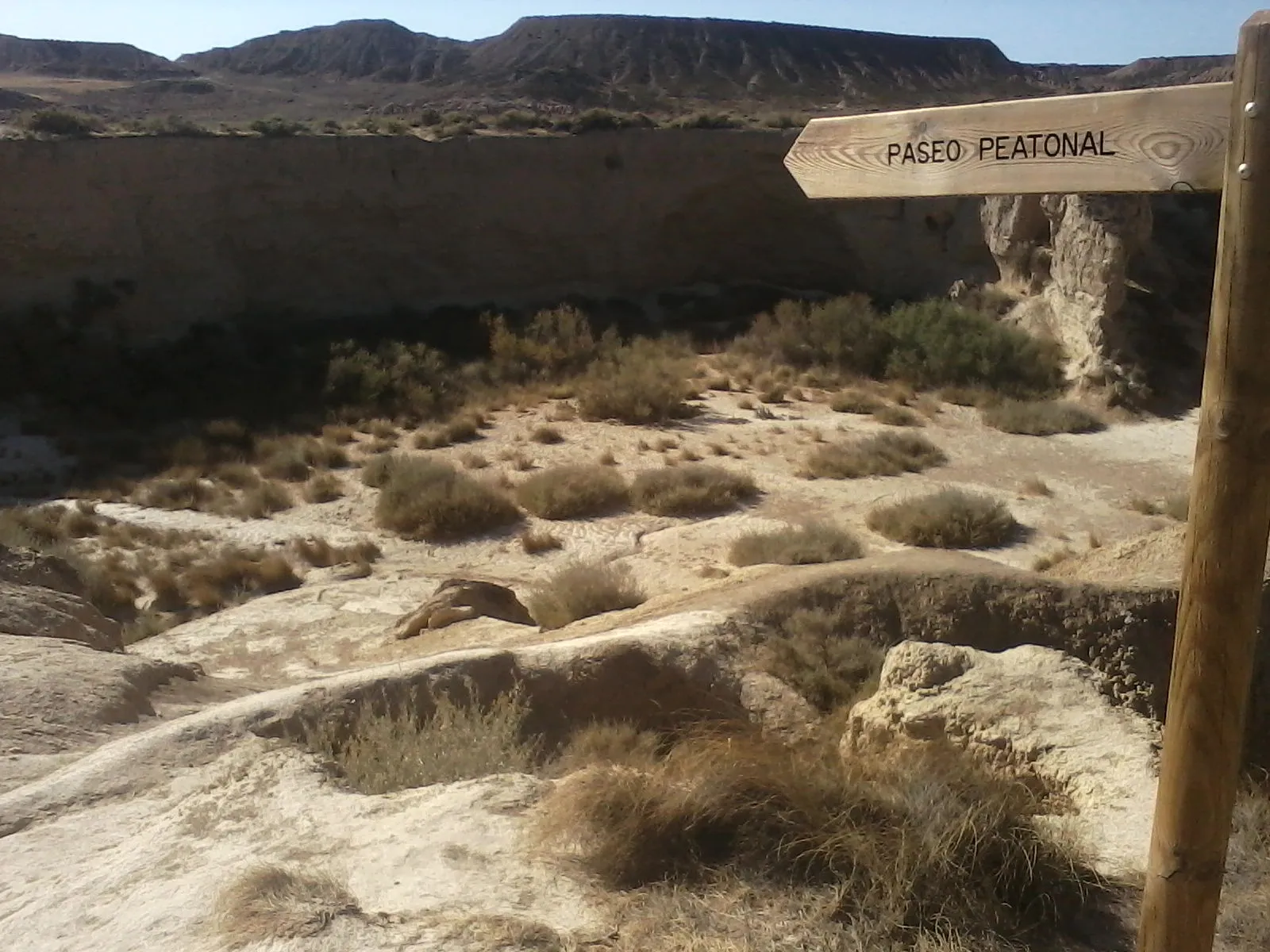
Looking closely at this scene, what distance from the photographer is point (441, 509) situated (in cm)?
1073

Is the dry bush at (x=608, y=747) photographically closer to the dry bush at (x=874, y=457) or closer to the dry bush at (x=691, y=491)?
the dry bush at (x=691, y=491)

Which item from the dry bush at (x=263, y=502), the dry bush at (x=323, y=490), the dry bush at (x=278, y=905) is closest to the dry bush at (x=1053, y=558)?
the dry bush at (x=278, y=905)

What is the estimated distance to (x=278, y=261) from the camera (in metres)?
18.0

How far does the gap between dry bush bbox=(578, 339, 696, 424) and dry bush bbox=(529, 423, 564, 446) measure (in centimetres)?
92

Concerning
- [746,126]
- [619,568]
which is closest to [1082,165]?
[619,568]

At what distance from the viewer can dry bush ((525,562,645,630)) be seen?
26.5 ft

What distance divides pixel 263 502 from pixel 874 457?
623 cm

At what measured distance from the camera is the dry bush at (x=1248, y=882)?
9.81 feet

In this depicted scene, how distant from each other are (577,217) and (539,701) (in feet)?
51.9

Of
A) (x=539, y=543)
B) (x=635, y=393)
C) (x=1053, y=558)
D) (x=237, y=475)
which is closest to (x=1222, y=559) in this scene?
(x=1053, y=558)

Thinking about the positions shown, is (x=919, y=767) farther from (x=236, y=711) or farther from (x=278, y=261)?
(x=278, y=261)

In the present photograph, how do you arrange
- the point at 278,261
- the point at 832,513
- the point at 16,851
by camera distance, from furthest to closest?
1. the point at 278,261
2. the point at 832,513
3. the point at 16,851

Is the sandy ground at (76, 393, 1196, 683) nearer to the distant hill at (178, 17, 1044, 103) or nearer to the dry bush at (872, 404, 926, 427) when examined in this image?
the dry bush at (872, 404, 926, 427)

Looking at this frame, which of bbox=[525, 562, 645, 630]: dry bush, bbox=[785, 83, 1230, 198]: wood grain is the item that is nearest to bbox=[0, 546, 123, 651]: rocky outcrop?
bbox=[525, 562, 645, 630]: dry bush
